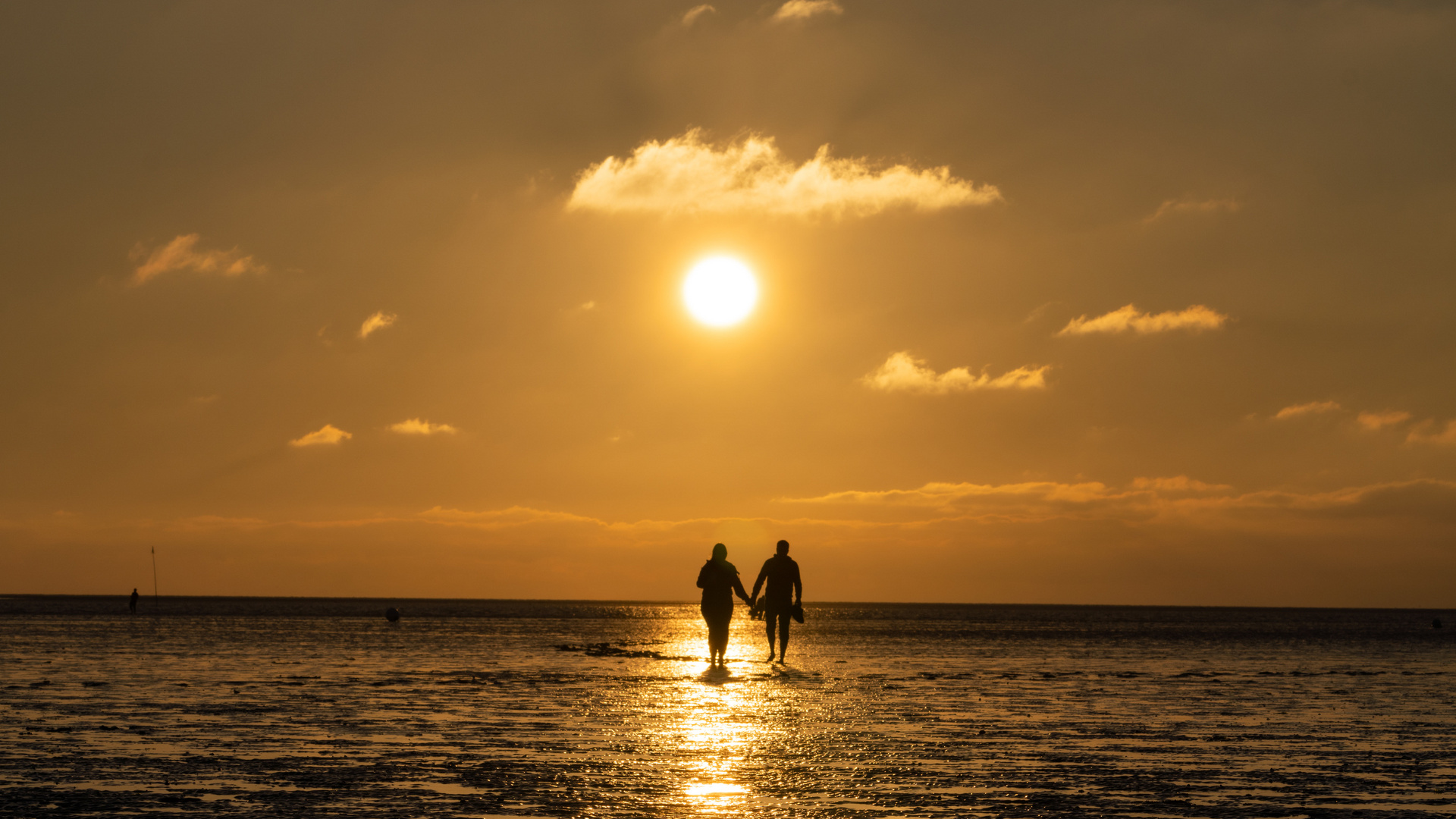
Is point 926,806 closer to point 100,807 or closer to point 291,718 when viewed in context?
point 100,807

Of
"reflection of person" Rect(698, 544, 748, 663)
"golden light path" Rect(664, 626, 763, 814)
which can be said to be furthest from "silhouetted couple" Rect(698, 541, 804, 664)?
"golden light path" Rect(664, 626, 763, 814)

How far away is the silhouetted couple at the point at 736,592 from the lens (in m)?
23.4

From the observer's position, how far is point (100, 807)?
821 centimetres

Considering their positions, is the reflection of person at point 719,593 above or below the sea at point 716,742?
above

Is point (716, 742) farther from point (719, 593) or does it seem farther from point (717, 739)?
point (719, 593)

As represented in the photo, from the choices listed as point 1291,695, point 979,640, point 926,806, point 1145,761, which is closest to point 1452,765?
point 1145,761

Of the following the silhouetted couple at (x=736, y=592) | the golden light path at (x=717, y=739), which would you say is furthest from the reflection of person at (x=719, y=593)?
the golden light path at (x=717, y=739)

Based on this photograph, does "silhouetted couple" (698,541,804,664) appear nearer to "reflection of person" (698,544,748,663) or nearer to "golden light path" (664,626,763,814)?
"reflection of person" (698,544,748,663)

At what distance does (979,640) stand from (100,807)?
46.8m

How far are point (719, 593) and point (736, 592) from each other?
74 centimetres

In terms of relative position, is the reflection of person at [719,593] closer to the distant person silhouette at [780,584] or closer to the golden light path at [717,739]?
the distant person silhouette at [780,584]

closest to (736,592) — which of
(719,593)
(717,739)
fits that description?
(719,593)

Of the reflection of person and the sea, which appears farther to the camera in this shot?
the reflection of person

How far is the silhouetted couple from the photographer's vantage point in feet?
76.6
